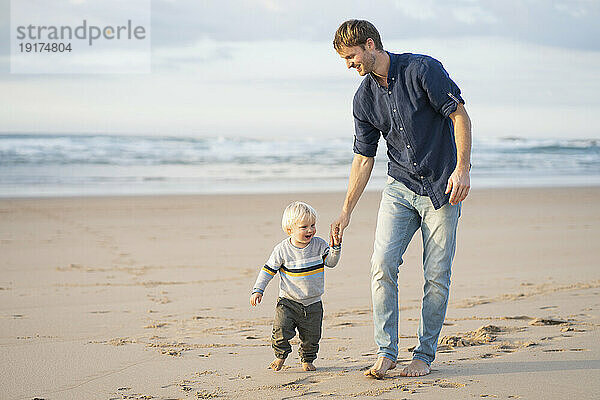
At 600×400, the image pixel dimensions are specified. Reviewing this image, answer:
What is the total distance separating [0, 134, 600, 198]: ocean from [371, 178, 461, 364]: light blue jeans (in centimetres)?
1210

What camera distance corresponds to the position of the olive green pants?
418 cm

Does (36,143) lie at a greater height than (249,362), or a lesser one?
greater

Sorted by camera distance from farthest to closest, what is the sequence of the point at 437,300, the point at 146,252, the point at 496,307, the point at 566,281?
the point at 146,252 → the point at 566,281 → the point at 496,307 → the point at 437,300

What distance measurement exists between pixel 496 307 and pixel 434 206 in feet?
7.37

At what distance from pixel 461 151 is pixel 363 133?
2.26 feet

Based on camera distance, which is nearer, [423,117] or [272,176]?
[423,117]

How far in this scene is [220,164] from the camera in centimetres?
2520

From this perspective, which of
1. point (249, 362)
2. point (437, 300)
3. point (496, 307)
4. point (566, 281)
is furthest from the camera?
point (566, 281)

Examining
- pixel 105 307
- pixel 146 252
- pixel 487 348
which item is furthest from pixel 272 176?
pixel 487 348

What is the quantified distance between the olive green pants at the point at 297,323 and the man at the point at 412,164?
14.7 inches

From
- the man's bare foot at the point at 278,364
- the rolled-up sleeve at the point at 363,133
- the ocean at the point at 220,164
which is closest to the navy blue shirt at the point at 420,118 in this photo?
the rolled-up sleeve at the point at 363,133

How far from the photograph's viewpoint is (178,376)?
160 inches

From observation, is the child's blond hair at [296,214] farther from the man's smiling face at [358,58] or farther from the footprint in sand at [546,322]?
the footprint in sand at [546,322]

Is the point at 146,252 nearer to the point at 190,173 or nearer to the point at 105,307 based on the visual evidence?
the point at 105,307
